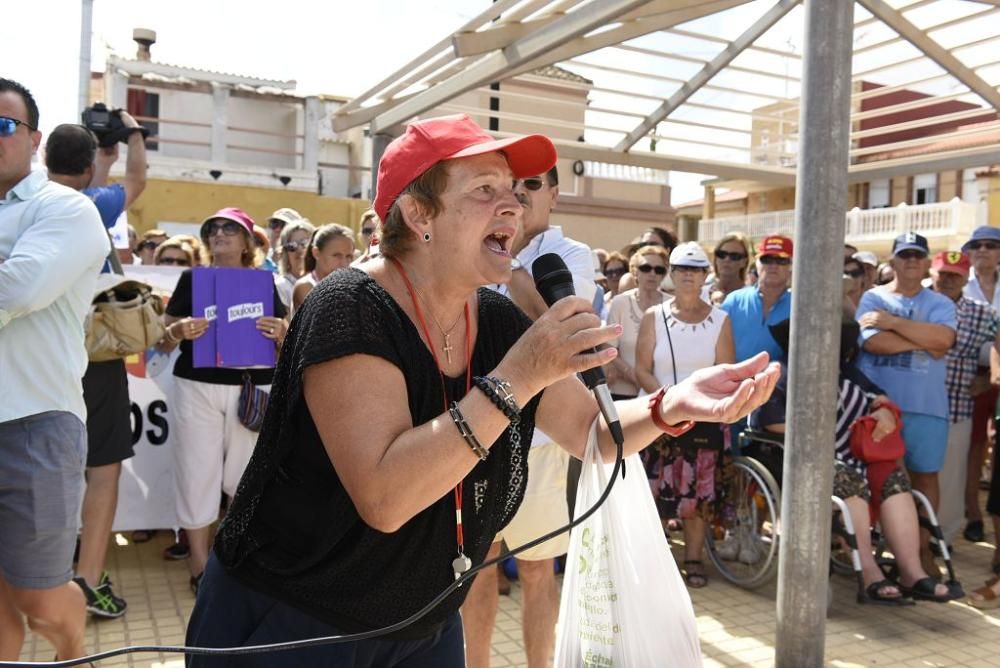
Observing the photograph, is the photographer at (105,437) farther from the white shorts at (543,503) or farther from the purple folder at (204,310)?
the white shorts at (543,503)

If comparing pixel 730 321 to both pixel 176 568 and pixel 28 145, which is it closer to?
pixel 176 568

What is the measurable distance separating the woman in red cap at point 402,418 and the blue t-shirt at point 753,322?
381 centimetres

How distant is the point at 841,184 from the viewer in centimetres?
358

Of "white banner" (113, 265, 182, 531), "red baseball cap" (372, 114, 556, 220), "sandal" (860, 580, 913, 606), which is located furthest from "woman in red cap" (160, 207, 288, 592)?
"sandal" (860, 580, 913, 606)

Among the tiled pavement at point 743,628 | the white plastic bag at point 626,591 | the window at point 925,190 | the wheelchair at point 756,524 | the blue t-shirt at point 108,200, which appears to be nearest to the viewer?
the white plastic bag at point 626,591

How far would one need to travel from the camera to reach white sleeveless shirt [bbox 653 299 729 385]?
5.61m

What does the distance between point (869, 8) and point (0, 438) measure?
549cm

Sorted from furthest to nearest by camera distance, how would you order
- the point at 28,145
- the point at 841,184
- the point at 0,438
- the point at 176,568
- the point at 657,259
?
the point at 657,259 < the point at 176,568 < the point at 841,184 < the point at 28,145 < the point at 0,438

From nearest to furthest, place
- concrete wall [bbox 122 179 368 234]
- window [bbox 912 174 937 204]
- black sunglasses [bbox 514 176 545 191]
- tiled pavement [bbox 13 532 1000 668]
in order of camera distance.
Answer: black sunglasses [bbox 514 176 545 191] < tiled pavement [bbox 13 532 1000 668] < concrete wall [bbox 122 179 368 234] < window [bbox 912 174 937 204]

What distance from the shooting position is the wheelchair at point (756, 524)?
5.28 metres

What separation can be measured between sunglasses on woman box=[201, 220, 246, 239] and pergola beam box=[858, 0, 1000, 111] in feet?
13.6

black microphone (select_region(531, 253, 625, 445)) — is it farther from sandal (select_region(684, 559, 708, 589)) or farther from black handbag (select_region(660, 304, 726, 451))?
sandal (select_region(684, 559, 708, 589))

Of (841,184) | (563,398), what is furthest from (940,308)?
(563,398)

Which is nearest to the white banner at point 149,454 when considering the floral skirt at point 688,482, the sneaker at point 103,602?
the sneaker at point 103,602
